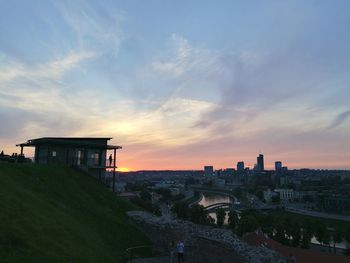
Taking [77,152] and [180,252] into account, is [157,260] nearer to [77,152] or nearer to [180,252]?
[180,252]

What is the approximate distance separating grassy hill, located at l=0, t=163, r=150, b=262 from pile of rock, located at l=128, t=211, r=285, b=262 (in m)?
0.80

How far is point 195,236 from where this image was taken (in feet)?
69.4

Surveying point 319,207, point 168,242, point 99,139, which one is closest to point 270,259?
point 168,242

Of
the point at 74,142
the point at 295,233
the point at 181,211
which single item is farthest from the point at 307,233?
the point at 74,142

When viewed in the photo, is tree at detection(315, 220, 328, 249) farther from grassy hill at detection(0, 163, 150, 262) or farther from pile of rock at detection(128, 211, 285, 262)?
pile of rock at detection(128, 211, 285, 262)

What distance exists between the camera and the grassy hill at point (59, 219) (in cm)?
1334

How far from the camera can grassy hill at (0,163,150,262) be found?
43.8 feet

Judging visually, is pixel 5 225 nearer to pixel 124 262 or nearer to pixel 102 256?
pixel 102 256

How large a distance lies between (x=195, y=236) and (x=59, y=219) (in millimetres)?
7803

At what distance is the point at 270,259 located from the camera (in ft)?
57.0

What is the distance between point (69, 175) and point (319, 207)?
546ft

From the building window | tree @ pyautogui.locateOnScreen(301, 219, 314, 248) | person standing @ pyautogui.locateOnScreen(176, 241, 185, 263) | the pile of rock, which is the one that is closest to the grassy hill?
the pile of rock

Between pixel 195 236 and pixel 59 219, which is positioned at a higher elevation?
pixel 59 219

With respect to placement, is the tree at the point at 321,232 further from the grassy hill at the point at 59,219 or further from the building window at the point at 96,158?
Result: the grassy hill at the point at 59,219
